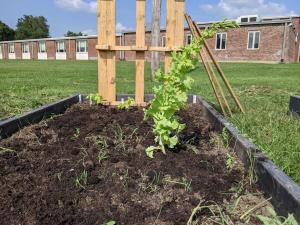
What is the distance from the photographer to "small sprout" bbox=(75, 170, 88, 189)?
2109mm

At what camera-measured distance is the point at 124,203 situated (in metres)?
1.93

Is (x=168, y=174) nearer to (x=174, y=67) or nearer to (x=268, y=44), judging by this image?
(x=174, y=67)

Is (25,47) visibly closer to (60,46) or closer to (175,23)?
(60,46)

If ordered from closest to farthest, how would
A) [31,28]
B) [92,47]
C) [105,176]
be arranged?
1. [105,176]
2. [92,47]
3. [31,28]

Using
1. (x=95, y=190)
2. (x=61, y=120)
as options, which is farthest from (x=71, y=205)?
(x=61, y=120)

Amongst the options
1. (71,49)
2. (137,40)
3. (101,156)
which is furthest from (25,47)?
(101,156)

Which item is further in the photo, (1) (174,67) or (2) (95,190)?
(1) (174,67)

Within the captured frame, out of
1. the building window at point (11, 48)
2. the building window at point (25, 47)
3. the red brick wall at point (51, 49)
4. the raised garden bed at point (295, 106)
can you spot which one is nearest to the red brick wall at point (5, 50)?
the building window at point (11, 48)

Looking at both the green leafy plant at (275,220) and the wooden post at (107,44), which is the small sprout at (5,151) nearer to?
the green leafy plant at (275,220)

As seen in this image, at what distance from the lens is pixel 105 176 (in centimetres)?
227

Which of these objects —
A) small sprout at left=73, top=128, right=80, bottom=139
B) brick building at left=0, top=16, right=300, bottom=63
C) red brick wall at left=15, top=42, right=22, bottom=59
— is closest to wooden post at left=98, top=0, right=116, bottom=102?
small sprout at left=73, top=128, right=80, bottom=139

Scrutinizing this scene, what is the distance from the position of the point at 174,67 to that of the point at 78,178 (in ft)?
3.62

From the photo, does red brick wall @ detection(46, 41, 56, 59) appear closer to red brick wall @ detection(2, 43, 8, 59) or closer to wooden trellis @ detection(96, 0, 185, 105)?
red brick wall @ detection(2, 43, 8, 59)

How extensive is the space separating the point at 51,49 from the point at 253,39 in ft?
103
